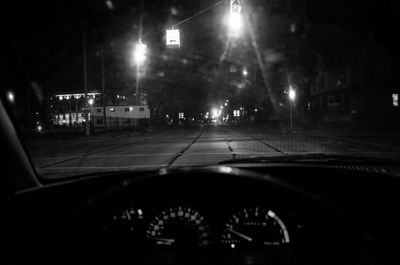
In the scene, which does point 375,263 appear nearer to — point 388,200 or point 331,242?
point 331,242

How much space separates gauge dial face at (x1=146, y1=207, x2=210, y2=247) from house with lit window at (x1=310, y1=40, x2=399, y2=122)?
3879cm

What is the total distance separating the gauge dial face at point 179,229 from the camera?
2.92 m

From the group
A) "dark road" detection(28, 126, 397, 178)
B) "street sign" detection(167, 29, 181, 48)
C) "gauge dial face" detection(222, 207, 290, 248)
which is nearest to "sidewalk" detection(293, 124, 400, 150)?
"dark road" detection(28, 126, 397, 178)

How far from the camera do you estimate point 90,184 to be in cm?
397

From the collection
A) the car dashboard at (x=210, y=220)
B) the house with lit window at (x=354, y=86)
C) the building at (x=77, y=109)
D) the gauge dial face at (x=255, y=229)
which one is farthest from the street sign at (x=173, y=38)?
the building at (x=77, y=109)

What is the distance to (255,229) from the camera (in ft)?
10.6

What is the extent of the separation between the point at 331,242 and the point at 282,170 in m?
1.50

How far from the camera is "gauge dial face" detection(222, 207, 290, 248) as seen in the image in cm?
316

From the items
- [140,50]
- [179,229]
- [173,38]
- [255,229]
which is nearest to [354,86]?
[140,50]

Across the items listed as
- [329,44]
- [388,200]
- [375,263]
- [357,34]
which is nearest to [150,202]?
[375,263]

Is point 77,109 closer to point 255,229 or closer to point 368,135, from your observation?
point 368,135

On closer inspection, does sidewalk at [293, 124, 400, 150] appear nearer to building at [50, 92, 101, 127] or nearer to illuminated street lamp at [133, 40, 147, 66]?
illuminated street lamp at [133, 40, 147, 66]

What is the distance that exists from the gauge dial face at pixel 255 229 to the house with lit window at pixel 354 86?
38.4 m

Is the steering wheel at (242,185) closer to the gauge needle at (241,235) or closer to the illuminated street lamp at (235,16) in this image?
the gauge needle at (241,235)
